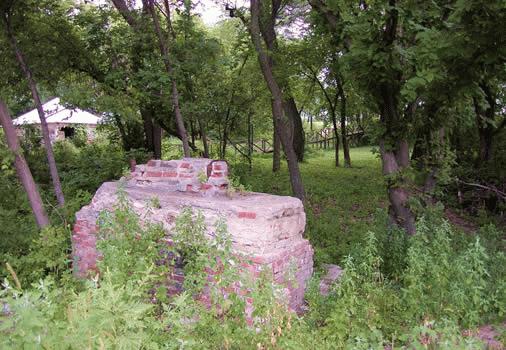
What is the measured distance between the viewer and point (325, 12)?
6793 millimetres

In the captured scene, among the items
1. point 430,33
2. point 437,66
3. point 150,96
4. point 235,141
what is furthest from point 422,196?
point 235,141

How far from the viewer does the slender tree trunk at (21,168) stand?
6320 mm

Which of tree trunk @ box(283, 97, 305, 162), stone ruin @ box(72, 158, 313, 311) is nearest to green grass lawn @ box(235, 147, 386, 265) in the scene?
tree trunk @ box(283, 97, 305, 162)

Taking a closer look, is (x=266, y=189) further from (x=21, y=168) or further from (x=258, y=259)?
(x=258, y=259)

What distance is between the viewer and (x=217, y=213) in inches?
194

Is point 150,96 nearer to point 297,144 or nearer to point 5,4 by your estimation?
point 5,4

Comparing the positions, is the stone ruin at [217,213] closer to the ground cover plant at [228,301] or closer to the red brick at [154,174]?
the red brick at [154,174]

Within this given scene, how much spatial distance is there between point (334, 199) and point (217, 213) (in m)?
7.11

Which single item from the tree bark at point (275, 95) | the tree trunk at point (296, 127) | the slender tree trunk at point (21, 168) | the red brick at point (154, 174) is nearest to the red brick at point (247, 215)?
the red brick at point (154, 174)

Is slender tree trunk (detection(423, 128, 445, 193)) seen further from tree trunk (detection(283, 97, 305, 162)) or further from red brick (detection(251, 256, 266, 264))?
tree trunk (detection(283, 97, 305, 162))

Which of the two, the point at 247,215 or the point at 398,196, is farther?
the point at 398,196

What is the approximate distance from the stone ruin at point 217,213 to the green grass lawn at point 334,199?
Result: 1.16 m

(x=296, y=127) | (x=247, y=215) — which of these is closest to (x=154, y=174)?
(x=247, y=215)

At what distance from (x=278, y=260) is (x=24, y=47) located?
6.31 m
